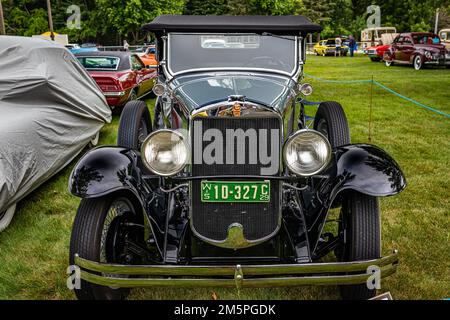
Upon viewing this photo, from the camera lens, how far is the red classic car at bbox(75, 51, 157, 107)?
28.2 feet

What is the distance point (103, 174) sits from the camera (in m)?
2.66

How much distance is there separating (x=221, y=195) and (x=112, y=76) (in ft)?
21.9

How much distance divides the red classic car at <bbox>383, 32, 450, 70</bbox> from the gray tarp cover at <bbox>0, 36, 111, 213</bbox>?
1599 cm

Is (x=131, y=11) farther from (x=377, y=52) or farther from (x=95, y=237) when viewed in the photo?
(x=95, y=237)

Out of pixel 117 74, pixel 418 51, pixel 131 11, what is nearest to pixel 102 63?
pixel 117 74

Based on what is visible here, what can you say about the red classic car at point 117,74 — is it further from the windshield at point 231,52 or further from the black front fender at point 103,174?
the black front fender at point 103,174

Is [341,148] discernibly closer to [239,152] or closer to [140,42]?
[239,152]

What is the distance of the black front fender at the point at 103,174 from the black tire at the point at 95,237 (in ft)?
0.36

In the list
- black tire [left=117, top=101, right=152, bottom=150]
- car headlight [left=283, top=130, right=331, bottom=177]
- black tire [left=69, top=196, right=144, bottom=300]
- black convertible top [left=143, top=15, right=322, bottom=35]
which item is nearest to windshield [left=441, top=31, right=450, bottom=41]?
black convertible top [left=143, top=15, right=322, bottom=35]

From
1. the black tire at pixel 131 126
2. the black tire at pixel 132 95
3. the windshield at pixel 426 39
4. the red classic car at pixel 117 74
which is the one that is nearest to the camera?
the black tire at pixel 131 126

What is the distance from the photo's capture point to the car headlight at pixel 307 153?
258 centimetres

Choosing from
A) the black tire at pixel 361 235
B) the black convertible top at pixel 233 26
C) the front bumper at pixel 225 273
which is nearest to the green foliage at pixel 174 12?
the black convertible top at pixel 233 26

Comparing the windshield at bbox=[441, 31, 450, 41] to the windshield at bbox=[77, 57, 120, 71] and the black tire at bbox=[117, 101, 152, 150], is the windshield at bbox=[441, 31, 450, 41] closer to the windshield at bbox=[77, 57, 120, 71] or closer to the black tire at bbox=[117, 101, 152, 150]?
the windshield at bbox=[77, 57, 120, 71]

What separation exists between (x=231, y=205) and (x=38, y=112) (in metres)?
3.12
